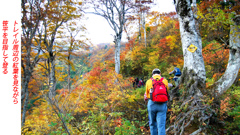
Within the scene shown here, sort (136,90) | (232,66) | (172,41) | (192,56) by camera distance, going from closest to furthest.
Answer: (192,56) → (232,66) → (136,90) → (172,41)

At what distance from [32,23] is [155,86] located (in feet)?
23.5

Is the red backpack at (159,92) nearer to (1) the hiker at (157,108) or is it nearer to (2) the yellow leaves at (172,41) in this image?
(1) the hiker at (157,108)

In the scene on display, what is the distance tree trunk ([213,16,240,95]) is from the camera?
4176 mm

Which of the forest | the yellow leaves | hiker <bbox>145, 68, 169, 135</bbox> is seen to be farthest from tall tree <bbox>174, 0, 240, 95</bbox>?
the yellow leaves

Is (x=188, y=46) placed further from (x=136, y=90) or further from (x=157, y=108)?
(x=136, y=90)

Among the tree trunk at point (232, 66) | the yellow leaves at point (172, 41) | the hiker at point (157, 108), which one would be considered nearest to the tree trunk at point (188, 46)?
the tree trunk at point (232, 66)

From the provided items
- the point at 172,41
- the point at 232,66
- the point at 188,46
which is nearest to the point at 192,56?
the point at 188,46

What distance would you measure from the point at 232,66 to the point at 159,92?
416 cm

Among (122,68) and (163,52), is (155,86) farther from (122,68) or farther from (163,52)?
(122,68)

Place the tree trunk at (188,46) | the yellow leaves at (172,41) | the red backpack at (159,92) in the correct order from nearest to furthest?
the red backpack at (159,92)
the tree trunk at (188,46)
the yellow leaves at (172,41)

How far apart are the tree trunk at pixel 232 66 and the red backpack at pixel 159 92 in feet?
9.30

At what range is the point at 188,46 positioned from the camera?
13.2 ft

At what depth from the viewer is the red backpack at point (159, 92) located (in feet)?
7.97

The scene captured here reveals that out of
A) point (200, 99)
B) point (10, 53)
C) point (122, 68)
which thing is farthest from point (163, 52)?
point (10, 53)
